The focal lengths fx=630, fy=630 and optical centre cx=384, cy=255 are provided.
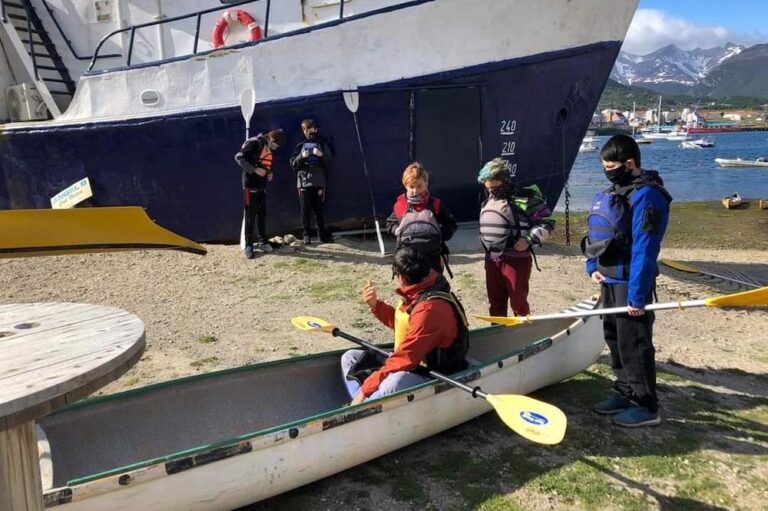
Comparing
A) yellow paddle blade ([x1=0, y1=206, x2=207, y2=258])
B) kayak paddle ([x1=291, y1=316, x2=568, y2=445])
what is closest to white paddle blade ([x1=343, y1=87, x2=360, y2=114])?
kayak paddle ([x1=291, y1=316, x2=568, y2=445])

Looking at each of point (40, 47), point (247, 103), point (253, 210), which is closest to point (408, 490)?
point (253, 210)

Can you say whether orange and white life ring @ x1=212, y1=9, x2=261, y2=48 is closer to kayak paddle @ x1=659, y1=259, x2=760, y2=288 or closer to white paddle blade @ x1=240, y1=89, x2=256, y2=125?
white paddle blade @ x1=240, y1=89, x2=256, y2=125

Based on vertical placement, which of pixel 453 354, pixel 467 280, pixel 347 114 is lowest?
pixel 467 280

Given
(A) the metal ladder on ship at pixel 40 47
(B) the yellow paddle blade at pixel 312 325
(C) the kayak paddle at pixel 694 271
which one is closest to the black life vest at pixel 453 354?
(B) the yellow paddle blade at pixel 312 325

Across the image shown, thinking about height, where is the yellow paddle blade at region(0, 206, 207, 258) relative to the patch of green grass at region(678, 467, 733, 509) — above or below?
above

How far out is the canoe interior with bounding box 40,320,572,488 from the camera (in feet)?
→ 11.7

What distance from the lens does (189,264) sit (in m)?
8.84

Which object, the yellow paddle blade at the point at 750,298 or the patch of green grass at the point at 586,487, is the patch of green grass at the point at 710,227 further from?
the patch of green grass at the point at 586,487

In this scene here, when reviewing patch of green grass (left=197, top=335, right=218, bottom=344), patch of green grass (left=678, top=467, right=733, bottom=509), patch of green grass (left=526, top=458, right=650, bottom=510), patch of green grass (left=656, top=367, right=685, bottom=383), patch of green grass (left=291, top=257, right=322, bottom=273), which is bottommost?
patch of green grass (left=678, top=467, right=733, bottom=509)

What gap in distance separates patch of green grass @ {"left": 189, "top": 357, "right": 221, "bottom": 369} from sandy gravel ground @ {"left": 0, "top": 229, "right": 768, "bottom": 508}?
0.7 inches

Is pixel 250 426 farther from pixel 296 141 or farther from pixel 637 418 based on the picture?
pixel 296 141

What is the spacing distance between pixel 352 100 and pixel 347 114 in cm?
22

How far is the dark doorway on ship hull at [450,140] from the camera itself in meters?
8.91

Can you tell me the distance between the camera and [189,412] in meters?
4.00
